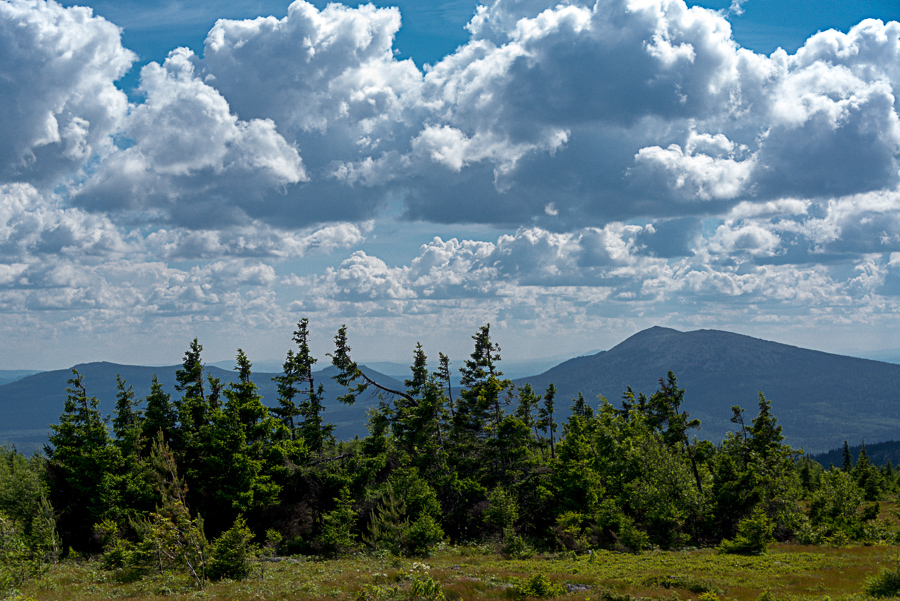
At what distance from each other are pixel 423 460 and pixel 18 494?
115 feet

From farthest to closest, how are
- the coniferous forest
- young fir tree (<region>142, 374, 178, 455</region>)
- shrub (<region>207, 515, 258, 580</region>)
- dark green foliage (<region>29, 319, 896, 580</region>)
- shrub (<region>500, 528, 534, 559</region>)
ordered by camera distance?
1. young fir tree (<region>142, 374, 178, 455</region>)
2. dark green foliage (<region>29, 319, 896, 580</region>)
3. the coniferous forest
4. shrub (<region>500, 528, 534, 559</region>)
5. shrub (<region>207, 515, 258, 580</region>)

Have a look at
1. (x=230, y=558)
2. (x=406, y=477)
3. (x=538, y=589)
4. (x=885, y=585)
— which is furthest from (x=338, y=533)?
(x=885, y=585)

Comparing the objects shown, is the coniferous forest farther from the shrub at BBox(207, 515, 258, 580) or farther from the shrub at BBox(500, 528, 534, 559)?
the shrub at BBox(207, 515, 258, 580)

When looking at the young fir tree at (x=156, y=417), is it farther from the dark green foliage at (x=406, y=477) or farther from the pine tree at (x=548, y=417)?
the pine tree at (x=548, y=417)

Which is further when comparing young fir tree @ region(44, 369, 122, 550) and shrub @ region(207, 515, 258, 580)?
young fir tree @ region(44, 369, 122, 550)

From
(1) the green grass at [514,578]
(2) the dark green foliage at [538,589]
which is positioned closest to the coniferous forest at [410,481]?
(1) the green grass at [514,578]

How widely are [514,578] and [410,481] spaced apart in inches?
727

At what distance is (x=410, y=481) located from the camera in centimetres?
5184

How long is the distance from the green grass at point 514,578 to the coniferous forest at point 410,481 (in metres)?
4.40

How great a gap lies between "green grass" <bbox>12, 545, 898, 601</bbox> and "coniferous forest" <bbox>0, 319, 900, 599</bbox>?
4402mm

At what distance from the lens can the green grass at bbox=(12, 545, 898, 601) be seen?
31203 millimetres

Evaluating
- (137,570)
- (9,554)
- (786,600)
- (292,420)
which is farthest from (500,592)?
(292,420)

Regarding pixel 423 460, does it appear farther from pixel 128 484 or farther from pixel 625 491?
pixel 128 484

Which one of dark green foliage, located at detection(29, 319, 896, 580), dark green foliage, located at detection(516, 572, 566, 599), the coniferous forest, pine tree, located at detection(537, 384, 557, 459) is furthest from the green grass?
pine tree, located at detection(537, 384, 557, 459)
